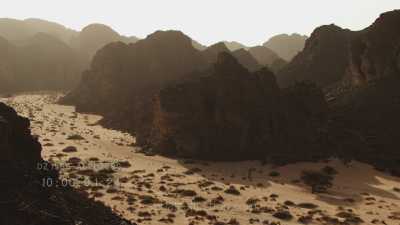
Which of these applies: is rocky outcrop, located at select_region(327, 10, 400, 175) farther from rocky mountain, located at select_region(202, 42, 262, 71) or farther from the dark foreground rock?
rocky mountain, located at select_region(202, 42, 262, 71)

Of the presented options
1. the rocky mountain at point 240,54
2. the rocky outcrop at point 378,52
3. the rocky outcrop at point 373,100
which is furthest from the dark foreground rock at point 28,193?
the rocky mountain at point 240,54

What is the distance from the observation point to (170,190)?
167 feet

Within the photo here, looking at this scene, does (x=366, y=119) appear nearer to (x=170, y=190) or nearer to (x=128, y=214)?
(x=170, y=190)

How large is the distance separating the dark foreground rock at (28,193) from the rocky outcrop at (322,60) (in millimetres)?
89812

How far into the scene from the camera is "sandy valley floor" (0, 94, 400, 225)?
4266 centimetres

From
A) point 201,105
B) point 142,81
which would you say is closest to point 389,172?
point 201,105

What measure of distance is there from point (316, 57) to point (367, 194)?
7360 cm

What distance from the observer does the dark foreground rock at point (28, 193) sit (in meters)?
24.8

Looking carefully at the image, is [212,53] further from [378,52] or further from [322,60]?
[378,52]

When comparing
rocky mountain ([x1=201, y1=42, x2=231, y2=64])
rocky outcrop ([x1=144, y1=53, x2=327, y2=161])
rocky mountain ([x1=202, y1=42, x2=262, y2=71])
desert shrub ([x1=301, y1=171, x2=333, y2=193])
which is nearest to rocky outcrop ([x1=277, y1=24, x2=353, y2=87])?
rocky mountain ([x1=201, y1=42, x2=231, y2=64])

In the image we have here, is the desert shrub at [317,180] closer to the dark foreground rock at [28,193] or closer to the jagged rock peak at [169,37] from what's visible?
the dark foreground rock at [28,193]

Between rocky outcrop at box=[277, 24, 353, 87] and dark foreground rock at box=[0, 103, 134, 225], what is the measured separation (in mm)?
89812

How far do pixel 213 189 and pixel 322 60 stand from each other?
77.4 m

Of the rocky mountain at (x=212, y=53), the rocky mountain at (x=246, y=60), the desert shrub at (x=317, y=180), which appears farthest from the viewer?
the rocky mountain at (x=246, y=60)
